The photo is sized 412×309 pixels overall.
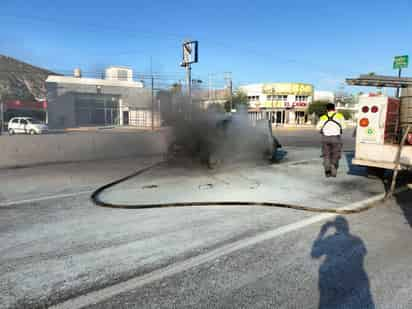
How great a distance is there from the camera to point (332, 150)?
6812 millimetres

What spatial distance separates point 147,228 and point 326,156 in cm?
485

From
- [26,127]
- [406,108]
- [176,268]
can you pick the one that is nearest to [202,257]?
[176,268]

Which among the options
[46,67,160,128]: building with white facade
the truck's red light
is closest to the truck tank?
the truck's red light

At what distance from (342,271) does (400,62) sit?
42.3ft

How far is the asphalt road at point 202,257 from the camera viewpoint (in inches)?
93.2

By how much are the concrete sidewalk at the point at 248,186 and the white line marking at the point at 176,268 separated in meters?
1.23

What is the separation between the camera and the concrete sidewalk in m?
5.29

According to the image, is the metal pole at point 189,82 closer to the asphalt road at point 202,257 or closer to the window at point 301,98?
the asphalt road at point 202,257

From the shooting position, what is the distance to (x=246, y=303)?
229cm

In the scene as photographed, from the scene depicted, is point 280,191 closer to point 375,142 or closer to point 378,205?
point 378,205

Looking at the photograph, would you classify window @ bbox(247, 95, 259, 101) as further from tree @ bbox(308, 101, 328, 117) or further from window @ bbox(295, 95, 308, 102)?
tree @ bbox(308, 101, 328, 117)

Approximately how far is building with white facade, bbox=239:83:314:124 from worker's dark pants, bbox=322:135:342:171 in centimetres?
4987

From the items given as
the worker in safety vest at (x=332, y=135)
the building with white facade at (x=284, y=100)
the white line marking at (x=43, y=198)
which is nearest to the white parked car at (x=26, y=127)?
the white line marking at (x=43, y=198)

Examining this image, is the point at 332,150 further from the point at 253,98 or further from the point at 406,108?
the point at 253,98
